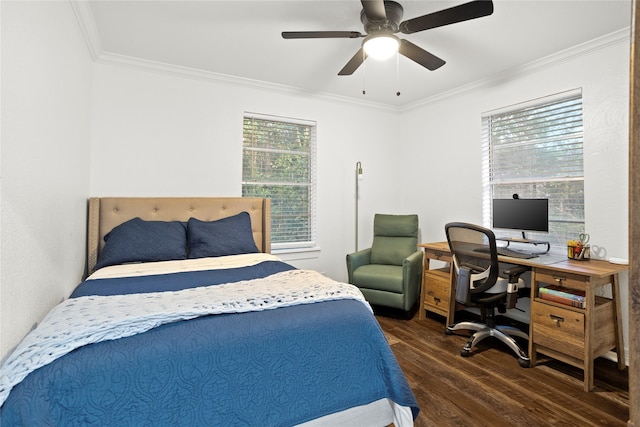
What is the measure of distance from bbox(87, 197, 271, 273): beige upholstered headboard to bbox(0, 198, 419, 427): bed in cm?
84

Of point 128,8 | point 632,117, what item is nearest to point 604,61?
point 632,117

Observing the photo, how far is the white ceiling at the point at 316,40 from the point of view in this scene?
2387mm

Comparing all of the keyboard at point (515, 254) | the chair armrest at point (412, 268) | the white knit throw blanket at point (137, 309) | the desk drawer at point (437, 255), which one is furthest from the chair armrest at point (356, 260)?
the white knit throw blanket at point (137, 309)

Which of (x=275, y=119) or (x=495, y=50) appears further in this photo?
(x=275, y=119)

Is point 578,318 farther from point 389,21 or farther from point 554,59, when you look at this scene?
point 389,21

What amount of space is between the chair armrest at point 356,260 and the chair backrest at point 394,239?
0.07 meters

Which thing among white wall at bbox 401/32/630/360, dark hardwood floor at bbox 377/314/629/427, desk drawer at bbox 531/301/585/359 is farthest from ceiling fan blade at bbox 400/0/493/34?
dark hardwood floor at bbox 377/314/629/427

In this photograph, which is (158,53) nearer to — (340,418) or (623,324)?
(340,418)

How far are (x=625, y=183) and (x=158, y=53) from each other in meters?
4.03

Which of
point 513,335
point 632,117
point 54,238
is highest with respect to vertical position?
point 632,117

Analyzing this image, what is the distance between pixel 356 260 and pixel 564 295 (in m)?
2.01

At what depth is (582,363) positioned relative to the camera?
2.34m

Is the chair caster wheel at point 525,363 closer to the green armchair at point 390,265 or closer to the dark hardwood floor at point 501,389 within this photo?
the dark hardwood floor at point 501,389

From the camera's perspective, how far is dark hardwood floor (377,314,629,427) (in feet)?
6.47
